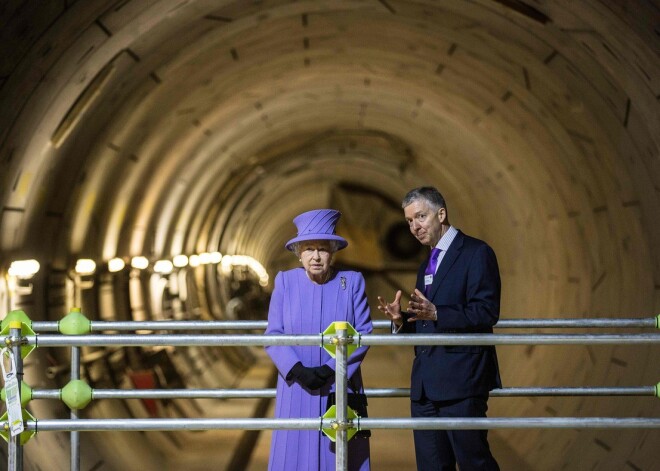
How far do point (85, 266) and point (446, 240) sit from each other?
13.8ft

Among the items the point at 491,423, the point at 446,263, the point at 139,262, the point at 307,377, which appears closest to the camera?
the point at 491,423

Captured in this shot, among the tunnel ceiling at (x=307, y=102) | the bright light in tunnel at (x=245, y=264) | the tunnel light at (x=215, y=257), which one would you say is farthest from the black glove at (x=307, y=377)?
the bright light in tunnel at (x=245, y=264)

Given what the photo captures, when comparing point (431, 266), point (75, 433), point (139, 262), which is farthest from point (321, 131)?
point (431, 266)

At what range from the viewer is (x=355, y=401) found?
182 inches

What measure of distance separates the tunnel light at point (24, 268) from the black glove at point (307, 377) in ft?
9.09

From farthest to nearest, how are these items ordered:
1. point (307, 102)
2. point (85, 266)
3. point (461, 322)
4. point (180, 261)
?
point (180, 261)
point (307, 102)
point (85, 266)
point (461, 322)

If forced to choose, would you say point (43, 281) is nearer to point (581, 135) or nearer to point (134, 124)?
point (134, 124)

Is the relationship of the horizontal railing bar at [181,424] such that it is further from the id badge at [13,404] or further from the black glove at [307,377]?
the black glove at [307,377]

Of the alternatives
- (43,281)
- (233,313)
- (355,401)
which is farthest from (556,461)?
(233,313)

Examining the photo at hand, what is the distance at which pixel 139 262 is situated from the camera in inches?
389

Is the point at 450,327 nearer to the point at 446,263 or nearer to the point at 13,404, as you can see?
the point at 446,263

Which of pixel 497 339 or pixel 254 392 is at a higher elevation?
pixel 497 339

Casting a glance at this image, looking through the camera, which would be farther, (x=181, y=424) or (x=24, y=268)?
(x=24, y=268)

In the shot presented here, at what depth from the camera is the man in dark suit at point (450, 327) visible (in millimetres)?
4500
